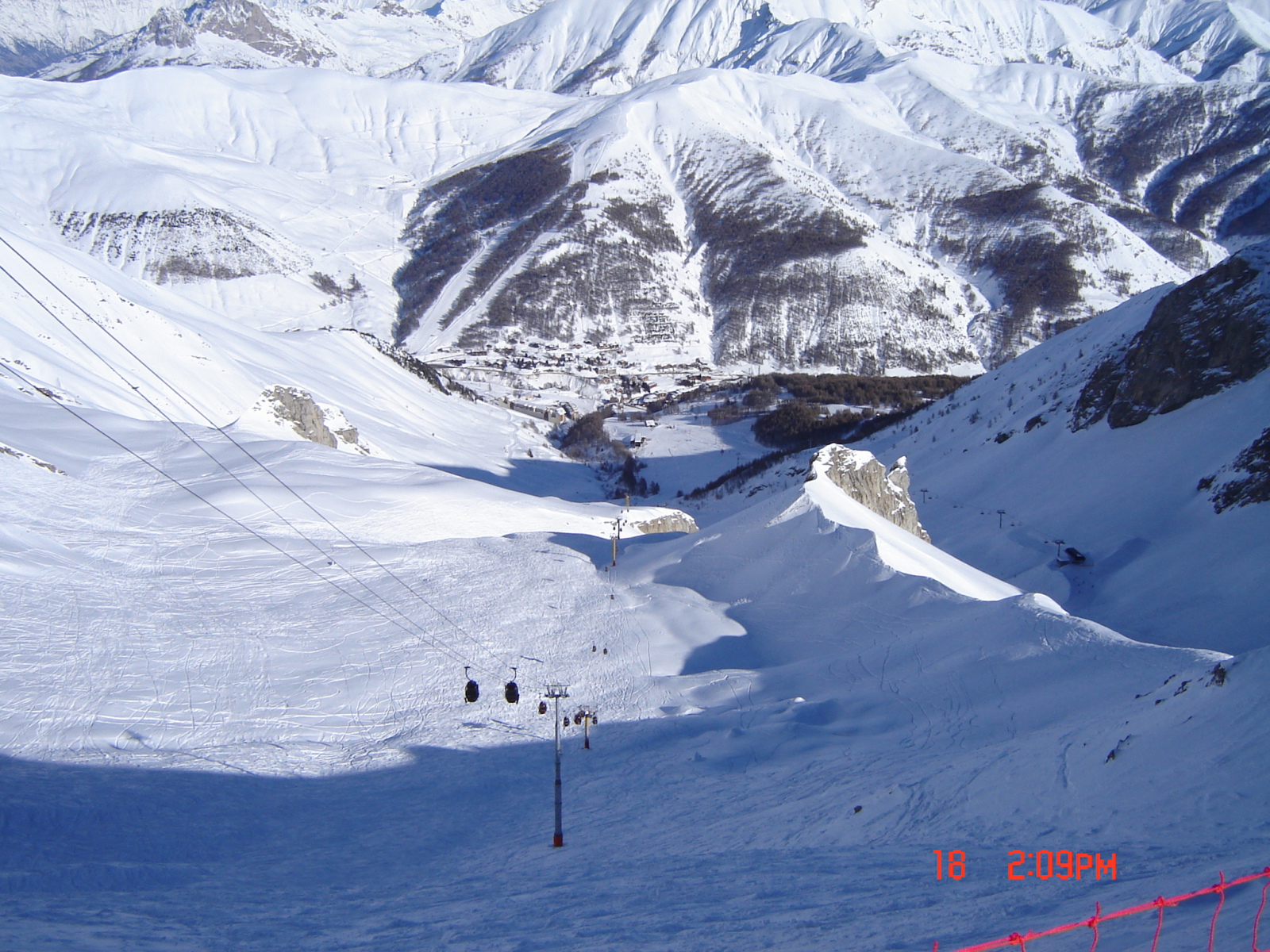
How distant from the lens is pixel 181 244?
132500mm

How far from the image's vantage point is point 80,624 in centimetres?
1783

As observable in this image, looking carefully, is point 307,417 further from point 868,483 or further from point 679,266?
point 679,266

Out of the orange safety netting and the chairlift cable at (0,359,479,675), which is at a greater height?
the chairlift cable at (0,359,479,675)

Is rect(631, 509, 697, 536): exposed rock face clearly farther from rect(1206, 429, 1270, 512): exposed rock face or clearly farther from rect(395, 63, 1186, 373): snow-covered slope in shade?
rect(395, 63, 1186, 373): snow-covered slope in shade

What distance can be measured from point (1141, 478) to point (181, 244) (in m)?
140

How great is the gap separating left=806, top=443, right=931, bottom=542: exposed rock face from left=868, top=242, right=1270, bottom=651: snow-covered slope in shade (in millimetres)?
3051

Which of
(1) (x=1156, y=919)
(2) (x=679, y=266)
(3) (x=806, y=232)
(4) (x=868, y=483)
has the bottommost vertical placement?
(1) (x=1156, y=919)

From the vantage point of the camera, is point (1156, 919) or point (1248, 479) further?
point (1248, 479)

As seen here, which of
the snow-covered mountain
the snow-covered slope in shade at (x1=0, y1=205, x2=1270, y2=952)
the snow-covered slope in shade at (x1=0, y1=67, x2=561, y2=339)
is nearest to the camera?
the snow-covered slope in shade at (x1=0, y1=205, x2=1270, y2=952)

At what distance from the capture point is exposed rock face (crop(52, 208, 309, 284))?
12925 centimetres
